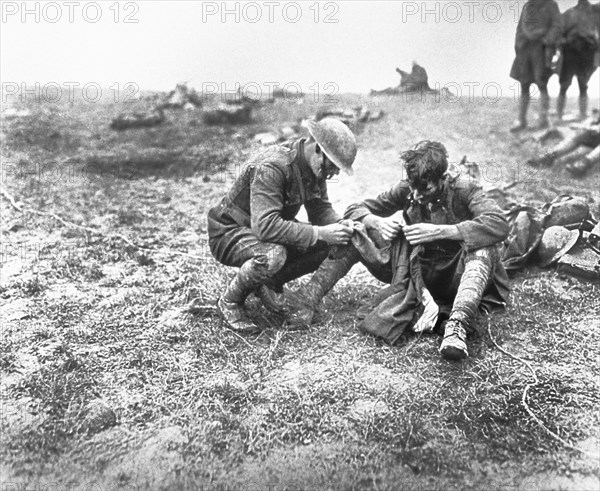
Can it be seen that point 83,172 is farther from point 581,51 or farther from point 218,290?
point 581,51

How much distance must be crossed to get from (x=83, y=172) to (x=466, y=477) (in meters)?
8.81

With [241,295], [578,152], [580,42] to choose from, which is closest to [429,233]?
[241,295]

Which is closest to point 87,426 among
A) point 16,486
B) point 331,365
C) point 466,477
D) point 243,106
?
point 16,486

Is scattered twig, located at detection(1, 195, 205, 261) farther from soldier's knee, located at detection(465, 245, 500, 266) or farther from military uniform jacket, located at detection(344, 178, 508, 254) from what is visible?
soldier's knee, located at detection(465, 245, 500, 266)

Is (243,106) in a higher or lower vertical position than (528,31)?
lower

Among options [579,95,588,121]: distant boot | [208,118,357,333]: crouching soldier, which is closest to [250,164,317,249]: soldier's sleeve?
[208,118,357,333]: crouching soldier

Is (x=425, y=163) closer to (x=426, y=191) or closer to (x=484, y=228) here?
(x=426, y=191)

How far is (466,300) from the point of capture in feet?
Result: 13.2

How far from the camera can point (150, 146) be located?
11.2 metres

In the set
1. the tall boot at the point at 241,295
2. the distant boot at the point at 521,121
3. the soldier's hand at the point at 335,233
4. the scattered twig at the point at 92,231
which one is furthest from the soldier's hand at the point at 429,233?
the distant boot at the point at 521,121

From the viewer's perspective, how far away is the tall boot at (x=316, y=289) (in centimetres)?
449

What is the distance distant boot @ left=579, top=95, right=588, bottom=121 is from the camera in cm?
1116

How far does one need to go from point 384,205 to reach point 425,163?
705mm

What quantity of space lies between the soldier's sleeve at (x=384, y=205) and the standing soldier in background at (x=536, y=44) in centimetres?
742
